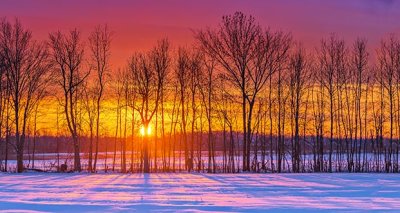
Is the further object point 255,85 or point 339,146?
point 339,146

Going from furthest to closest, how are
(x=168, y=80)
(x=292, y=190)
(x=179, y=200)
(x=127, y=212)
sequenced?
(x=168, y=80) → (x=292, y=190) → (x=179, y=200) → (x=127, y=212)

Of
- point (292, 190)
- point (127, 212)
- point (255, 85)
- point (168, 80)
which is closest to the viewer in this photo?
point (127, 212)

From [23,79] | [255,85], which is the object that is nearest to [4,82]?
[23,79]

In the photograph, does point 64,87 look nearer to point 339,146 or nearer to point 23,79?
point 23,79

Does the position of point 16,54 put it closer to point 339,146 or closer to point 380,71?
point 339,146

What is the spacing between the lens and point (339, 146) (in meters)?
38.1

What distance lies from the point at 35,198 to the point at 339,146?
27096 millimetres

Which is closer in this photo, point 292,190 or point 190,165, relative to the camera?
point 292,190

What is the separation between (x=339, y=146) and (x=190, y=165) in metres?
11.1

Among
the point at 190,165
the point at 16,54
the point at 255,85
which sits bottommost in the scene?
the point at 190,165

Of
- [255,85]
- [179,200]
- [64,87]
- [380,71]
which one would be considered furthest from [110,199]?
[380,71]

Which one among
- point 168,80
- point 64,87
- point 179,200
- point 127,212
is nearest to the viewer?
point 127,212

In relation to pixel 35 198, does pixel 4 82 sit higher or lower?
higher

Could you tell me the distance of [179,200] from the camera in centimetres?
1498
